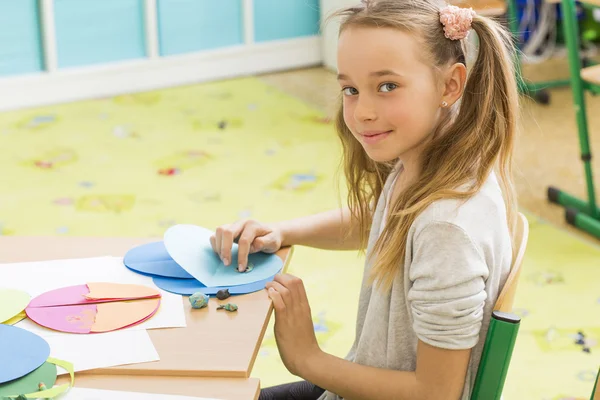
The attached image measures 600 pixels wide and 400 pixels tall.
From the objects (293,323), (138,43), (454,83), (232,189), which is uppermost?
(454,83)

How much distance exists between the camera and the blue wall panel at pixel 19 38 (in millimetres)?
3625

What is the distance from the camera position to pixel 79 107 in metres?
3.74

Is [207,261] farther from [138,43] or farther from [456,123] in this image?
[138,43]

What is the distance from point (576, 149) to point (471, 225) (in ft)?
8.00

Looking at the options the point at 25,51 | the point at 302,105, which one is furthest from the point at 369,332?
the point at 25,51

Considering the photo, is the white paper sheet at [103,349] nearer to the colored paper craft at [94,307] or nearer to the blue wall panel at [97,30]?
the colored paper craft at [94,307]

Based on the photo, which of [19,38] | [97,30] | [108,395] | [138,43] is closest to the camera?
[108,395]

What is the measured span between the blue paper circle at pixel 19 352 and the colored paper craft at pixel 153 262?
0.20 m

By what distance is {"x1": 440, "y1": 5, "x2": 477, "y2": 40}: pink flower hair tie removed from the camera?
1031 millimetres

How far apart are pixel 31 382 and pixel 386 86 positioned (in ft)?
1.66

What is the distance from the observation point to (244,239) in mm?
1131

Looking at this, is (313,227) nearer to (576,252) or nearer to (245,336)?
(245,336)

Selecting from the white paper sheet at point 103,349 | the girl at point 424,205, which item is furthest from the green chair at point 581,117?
the white paper sheet at point 103,349

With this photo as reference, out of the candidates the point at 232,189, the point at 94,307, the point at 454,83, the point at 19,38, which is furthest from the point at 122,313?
the point at 19,38
